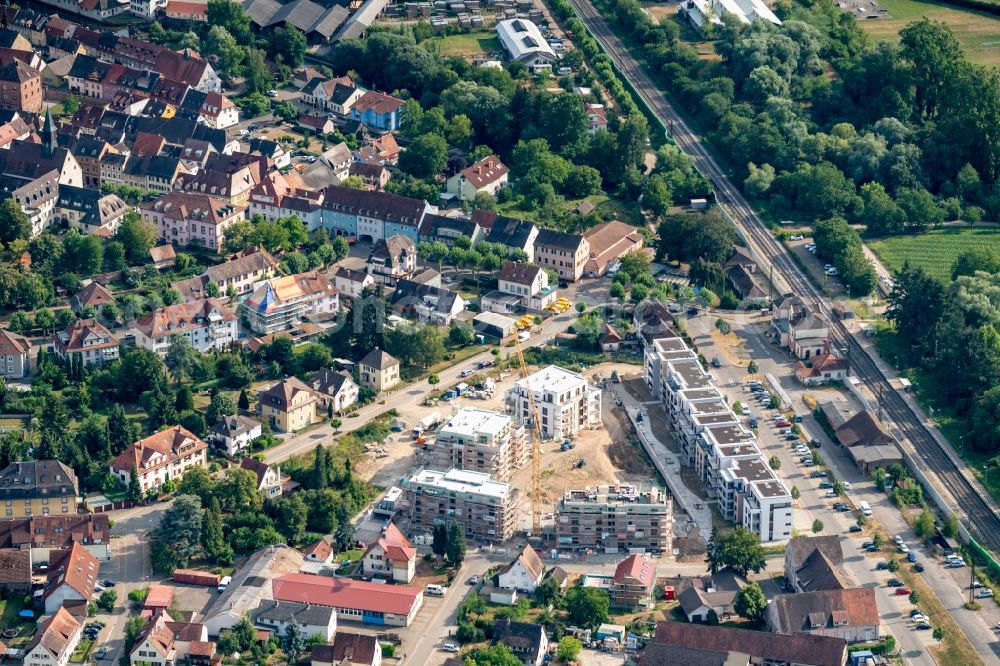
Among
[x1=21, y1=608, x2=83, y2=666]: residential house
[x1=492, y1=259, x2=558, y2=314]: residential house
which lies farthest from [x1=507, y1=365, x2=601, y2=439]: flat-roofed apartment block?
[x1=21, y1=608, x2=83, y2=666]: residential house

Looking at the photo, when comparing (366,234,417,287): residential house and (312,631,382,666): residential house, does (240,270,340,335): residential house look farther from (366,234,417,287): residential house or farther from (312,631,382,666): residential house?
(312,631,382,666): residential house

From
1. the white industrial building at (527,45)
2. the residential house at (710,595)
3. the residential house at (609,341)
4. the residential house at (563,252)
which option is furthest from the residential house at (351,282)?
the white industrial building at (527,45)

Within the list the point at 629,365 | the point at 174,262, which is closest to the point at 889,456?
the point at 629,365

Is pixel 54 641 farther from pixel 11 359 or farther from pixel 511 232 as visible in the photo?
pixel 511 232

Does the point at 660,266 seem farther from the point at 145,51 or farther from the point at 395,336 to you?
the point at 145,51

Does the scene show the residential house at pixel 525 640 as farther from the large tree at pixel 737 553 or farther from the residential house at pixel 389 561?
the large tree at pixel 737 553
